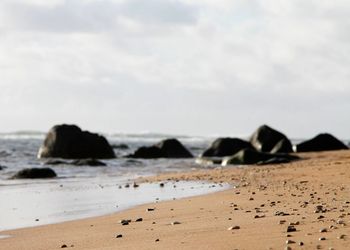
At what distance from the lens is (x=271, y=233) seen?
760cm

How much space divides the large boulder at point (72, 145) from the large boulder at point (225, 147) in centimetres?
585

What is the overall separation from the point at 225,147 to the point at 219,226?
102 feet

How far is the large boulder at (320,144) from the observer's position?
134ft

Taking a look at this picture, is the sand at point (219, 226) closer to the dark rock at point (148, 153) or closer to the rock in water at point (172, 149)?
the dark rock at point (148, 153)

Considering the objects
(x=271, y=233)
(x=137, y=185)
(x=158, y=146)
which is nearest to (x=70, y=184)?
(x=137, y=185)

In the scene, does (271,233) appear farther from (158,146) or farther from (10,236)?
(158,146)

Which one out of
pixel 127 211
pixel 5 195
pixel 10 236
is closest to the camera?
pixel 10 236

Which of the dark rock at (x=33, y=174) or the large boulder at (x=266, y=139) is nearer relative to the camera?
the dark rock at (x=33, y=174)

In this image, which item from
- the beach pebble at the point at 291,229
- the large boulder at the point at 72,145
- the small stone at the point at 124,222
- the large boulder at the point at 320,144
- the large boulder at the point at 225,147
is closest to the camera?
the beach pebble at the point at 291,229

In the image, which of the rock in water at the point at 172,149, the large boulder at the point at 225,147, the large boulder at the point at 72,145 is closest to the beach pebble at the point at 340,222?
the large boulder at the point at 225,147

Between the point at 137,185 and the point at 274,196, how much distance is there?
6.18 meters

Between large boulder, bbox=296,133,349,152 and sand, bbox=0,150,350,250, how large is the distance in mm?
27486

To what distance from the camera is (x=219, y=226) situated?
8727 mm

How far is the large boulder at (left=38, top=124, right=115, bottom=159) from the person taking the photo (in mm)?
38219
